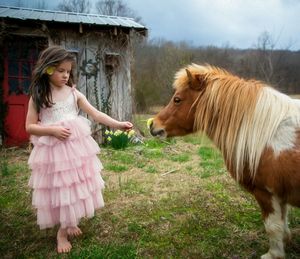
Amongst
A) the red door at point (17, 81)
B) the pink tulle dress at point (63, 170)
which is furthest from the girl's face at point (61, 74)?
the red door at point (17, 81)

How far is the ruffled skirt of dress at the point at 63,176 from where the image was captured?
2.85 meters

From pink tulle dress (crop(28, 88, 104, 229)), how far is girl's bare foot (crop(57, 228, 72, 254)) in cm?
20

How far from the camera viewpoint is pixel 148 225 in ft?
11.6

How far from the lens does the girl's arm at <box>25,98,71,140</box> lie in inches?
109

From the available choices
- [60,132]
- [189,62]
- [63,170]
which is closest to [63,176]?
[63,170]

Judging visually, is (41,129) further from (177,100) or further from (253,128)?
(253,128)

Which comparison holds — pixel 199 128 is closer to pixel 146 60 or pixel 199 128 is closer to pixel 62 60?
pixel 62 60

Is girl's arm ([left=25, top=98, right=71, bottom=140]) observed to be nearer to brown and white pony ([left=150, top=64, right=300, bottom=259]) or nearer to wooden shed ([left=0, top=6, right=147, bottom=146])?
brown and white pony ([left=150, top=64, right=300, bottom=259])

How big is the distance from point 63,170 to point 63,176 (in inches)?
2.2

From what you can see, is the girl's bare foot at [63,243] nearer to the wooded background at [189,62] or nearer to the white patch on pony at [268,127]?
the white patch on pony at [268,127]

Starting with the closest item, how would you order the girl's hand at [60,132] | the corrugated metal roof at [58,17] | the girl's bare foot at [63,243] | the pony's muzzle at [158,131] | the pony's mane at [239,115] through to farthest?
the pony's mane at [239,115] → the girl's hand at [60,132] → the girl's bare foot at [63,243] → the pony's muzzle at [158,131] → the corrugated metal roof at [58,17]

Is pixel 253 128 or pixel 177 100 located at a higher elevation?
pixel 177 100

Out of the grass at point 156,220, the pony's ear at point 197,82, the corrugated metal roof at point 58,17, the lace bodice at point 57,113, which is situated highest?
the corrugated metal roof at point 58,17

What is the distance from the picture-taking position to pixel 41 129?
2805mm
